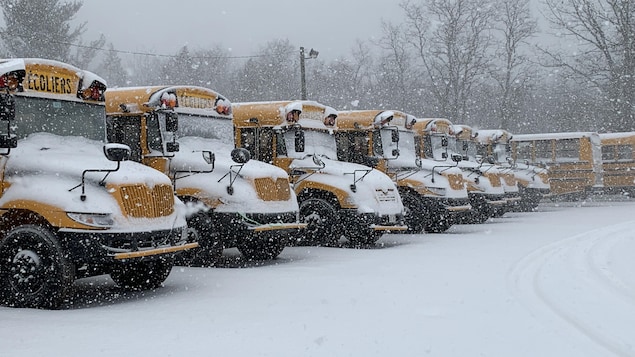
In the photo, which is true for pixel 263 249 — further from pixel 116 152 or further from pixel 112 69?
pixel 112 69

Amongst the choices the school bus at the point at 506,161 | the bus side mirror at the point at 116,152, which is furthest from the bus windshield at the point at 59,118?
the school bus at the point at 506,161

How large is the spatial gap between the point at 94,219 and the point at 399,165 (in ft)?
30.6

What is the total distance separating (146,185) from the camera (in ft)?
25.0

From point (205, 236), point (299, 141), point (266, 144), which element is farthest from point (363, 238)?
point (205, 236)

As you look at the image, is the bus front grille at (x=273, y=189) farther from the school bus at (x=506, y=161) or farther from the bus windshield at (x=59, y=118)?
the school bus at (x=506, y=161)

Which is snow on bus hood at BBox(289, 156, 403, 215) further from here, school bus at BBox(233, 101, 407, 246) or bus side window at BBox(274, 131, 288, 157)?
bus side window at BBox(274, 131, 288, 157)

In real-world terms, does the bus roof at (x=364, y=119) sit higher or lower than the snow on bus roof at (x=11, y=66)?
lower

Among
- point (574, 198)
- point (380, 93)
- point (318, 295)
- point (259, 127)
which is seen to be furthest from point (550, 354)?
point (380, 93)

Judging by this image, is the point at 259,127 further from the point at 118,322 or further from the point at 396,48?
the point at 396,48

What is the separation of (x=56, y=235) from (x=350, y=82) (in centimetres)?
5245

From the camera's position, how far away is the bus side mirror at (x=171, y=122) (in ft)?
32.2

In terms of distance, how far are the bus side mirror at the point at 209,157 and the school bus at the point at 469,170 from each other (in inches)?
319

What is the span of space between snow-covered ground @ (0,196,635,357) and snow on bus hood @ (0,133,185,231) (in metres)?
1.05

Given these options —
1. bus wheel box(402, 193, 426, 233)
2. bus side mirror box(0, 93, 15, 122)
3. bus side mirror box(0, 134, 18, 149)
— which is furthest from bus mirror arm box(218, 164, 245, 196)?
bus wheel box(402, 193, 426, 233)
